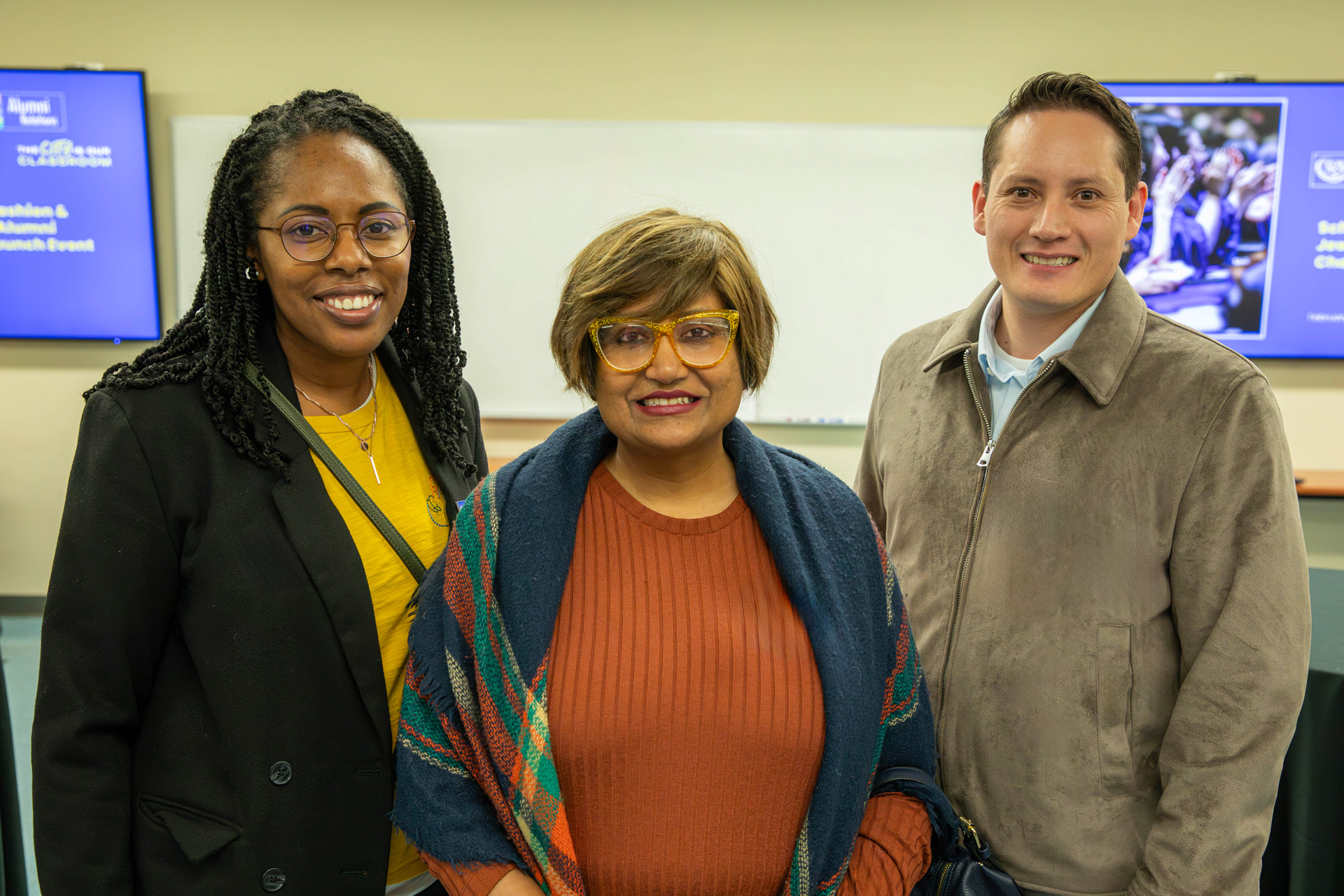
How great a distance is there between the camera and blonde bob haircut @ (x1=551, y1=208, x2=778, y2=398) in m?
1.10

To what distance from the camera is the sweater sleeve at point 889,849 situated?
3.77 ft

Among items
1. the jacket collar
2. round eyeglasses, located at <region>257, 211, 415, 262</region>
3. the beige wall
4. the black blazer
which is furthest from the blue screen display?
the jacket collar

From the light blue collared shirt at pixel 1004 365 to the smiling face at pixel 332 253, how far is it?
1050mm

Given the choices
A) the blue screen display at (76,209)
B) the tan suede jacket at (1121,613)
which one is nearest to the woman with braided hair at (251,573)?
the tan suede jacket at (1121,613)

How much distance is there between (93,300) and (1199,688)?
5.11 m

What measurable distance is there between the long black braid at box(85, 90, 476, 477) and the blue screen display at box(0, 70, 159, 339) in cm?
374

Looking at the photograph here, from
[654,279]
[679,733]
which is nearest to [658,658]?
[679,733]

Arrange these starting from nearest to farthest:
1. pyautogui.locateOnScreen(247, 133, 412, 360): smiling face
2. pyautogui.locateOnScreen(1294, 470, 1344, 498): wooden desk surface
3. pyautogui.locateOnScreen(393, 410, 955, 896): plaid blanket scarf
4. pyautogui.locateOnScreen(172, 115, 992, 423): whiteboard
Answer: pyautogui.locateOnScreen(393, 410, 955, 896): plaid blanket scarf < pyautogui.locateOnScreen(247, 133, 412, 360): smiling face < pyautogui.locateOnScreen(1294, 470, 1344, 498): wooden desk surface < pyautogui.locateOnScreen(172, 115, 992, 423): whiteboard

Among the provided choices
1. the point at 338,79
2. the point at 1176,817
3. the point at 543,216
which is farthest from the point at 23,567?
the point at 1176,817

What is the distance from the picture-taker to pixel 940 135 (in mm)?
4312

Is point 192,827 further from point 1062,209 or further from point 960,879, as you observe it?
point 1062,209

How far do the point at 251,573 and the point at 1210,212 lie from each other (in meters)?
4.61

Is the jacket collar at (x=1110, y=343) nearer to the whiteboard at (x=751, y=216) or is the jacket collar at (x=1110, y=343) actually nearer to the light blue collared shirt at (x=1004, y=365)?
the light blue collared shirt at (x=1004, y=365)

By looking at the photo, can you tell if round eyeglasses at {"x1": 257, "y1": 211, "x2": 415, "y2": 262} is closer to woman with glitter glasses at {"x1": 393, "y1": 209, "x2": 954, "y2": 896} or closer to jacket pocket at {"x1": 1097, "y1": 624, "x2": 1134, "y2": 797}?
woman with glitter glasses at {"x1": 393, "y1": 209, "x2": 954, "y2": 896}
